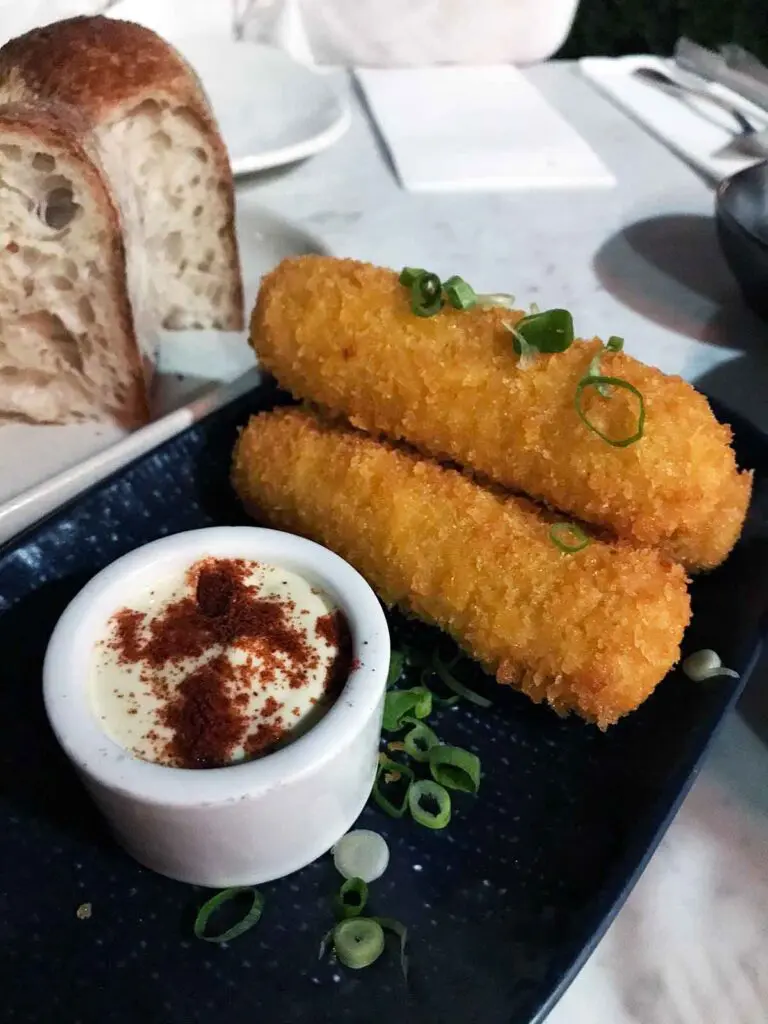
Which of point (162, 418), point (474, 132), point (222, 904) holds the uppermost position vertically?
point (474, 132)

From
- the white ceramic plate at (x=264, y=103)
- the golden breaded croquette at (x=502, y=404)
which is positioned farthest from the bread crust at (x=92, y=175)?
the white ceramic plate at (x=264, y=103)

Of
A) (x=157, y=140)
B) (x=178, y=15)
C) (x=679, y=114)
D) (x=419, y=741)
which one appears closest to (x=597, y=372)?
(x=419, y=741)

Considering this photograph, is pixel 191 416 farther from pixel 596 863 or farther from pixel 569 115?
pixel 569 115

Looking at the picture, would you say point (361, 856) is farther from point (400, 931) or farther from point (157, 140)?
point (157, 140)

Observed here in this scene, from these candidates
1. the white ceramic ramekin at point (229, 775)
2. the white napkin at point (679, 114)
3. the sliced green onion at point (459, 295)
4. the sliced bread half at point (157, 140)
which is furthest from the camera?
the white napkin at point (679, 114)

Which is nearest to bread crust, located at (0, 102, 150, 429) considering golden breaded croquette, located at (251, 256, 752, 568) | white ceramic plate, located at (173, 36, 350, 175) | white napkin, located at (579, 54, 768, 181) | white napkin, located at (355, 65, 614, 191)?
golden breaded croquette, located at (251, 256, 752, 568)

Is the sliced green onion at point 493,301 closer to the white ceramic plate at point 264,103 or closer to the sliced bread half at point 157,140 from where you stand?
the sliced bread half at point 157,140
